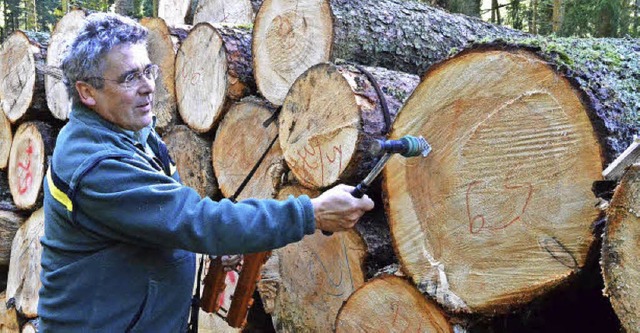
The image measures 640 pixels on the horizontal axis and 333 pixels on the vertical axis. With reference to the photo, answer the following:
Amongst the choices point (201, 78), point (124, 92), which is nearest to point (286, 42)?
point (201, 78)

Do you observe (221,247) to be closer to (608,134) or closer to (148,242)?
(148,242)

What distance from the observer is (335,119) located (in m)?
2.34

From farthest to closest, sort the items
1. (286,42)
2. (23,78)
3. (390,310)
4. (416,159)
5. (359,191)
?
(23,78), (286,42), (390,310), (416,159), (359,191)

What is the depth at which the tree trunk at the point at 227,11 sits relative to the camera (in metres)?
4.02

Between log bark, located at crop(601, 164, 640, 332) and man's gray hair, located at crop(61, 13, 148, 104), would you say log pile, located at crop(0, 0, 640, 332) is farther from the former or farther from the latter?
man's gray hair, located at crop(61, 13, 148, 104)

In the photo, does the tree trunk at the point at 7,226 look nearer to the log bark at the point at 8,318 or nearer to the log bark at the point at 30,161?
the log bark at the point at 30,161

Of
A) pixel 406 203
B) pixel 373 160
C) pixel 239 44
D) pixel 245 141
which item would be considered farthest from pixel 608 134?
pixel 239 44

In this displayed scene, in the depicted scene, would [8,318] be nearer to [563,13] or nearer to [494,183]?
[494,183]

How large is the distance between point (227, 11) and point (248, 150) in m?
1.65

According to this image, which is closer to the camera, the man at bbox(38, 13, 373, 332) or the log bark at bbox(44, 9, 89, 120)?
the man at bbox(38, 13, 373, 332)

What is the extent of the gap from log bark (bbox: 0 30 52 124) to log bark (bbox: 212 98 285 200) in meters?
1.86

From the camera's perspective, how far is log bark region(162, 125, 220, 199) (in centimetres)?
326

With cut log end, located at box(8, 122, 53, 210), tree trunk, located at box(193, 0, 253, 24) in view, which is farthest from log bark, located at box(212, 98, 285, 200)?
cut log end, located at box(8, 122, 53, 210)

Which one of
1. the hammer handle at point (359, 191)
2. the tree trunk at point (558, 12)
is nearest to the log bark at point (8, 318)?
the hammer handle at point (359, 191)
